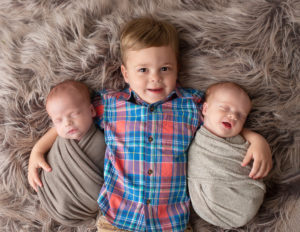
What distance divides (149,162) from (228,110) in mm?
400

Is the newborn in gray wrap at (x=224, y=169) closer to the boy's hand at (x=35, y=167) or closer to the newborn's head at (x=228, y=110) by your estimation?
the newborn's head at (x=228, y=110)

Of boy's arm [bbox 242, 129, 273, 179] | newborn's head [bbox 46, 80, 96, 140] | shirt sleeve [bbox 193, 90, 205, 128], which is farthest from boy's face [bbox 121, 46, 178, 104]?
boy's arm [bbox 242, 129, 273, 179]

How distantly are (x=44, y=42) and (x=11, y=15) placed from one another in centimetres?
19

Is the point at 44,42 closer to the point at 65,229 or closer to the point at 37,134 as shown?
the point at 37,134

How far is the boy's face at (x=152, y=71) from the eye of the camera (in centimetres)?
102

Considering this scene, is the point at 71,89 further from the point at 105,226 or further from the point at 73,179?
the point at 105,226

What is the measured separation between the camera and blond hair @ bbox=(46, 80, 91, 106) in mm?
1089

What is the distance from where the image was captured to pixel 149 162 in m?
1.08

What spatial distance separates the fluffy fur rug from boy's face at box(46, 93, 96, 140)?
0.44 ft

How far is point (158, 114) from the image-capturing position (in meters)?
1.11

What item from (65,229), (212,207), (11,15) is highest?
(11,15)

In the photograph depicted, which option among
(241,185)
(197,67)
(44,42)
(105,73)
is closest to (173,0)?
(197,67)

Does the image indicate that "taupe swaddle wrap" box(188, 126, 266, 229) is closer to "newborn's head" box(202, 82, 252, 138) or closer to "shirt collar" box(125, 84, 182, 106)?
"newborn's head" box(202, 82, 252, 138)

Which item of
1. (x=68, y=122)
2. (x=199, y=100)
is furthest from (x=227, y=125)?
(x=68, y=122)
